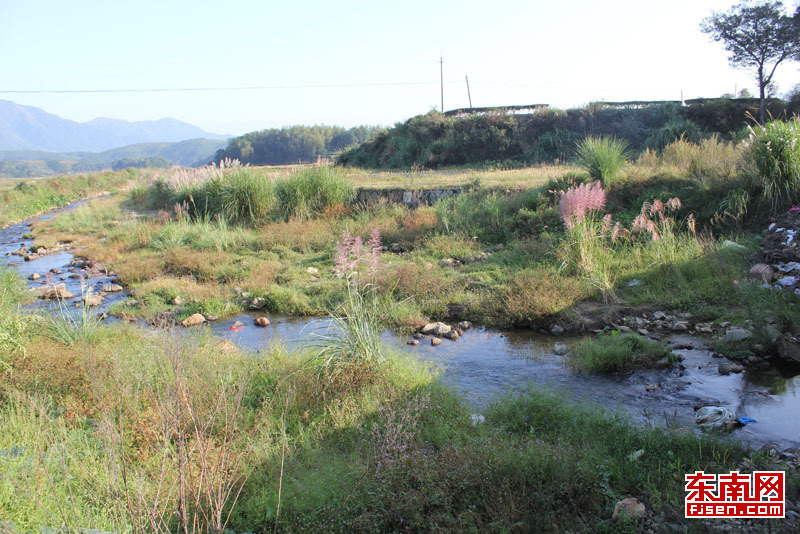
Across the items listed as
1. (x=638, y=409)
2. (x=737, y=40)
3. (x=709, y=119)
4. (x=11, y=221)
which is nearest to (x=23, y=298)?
(x=638, y=409)

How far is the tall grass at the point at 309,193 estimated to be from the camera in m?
15.5

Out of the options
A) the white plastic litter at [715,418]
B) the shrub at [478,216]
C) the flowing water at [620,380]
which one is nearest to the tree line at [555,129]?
the shrub at [478,216]

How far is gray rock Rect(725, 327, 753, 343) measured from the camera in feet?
20.2

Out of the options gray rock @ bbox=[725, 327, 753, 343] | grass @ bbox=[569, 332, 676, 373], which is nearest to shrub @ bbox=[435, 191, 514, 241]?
grass @ bbox=[569, 332, 676, 373]

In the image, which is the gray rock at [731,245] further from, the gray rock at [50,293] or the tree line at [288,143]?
the tree line at [288,143]

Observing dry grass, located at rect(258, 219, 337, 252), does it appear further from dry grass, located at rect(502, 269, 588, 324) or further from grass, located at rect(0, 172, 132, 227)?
grass, located at rect(0, 172, 132, 227)

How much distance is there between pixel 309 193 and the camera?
15555 millimetres

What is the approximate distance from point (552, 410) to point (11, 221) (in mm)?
27600

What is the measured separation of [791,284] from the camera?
6691 mm

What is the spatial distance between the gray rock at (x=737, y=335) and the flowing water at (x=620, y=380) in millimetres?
334

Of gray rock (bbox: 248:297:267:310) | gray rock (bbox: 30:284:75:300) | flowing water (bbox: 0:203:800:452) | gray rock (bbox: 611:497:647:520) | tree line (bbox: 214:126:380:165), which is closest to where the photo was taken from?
gray rock (bbox: 611:497:647:520)

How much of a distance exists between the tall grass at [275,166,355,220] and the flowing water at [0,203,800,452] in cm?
800

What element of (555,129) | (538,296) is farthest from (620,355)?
(555,129)

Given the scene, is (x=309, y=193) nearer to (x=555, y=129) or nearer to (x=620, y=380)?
(x=620, y=380)
